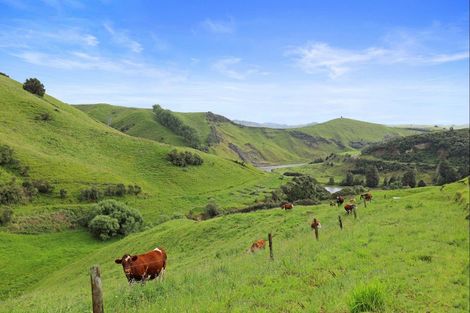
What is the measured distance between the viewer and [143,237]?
4681cm

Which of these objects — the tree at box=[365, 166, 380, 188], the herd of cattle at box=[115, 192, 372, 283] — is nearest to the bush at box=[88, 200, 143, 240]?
the herd of cattle at box=[115, 192, 372, 283]

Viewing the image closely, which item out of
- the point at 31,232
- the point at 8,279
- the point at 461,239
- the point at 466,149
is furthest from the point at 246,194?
the point at 466,149

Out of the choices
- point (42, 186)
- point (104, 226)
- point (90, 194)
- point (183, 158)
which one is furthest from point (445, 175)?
point (42, 186)

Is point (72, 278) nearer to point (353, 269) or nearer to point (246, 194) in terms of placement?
point (353, 269)

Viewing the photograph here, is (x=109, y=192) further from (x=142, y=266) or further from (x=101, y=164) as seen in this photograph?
(x=142, y=266)

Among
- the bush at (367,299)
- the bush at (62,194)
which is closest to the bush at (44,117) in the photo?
the bush at (62,194)

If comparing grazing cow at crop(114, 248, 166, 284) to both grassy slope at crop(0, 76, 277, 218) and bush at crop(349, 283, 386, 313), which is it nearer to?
bush at crop(349, 283, 386, 313)

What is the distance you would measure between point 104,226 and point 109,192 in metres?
22.7

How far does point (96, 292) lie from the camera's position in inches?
371

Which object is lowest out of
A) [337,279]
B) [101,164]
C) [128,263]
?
[128,263]

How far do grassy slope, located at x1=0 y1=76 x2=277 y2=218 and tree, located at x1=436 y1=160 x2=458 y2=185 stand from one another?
62.6 meters

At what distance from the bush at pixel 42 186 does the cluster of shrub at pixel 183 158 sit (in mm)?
45865

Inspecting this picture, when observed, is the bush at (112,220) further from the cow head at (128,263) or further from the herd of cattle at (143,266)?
the cow head at (128,263)

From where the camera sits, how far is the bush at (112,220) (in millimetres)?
68125
